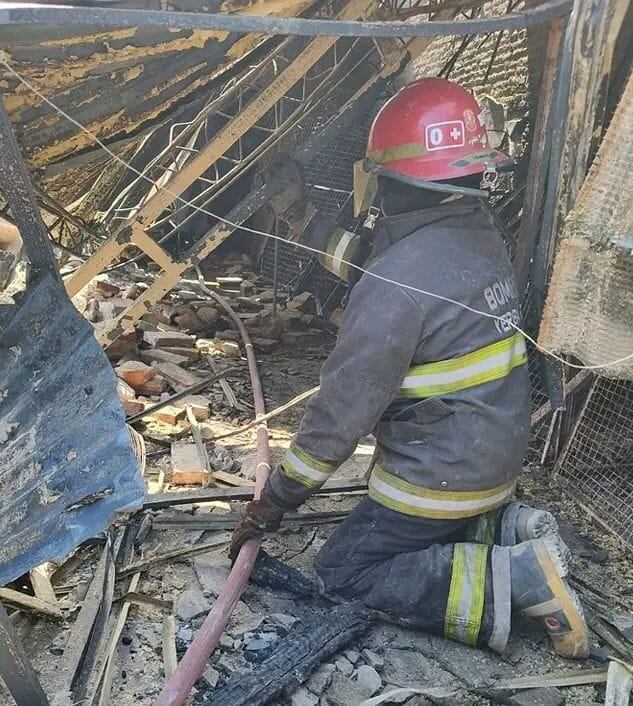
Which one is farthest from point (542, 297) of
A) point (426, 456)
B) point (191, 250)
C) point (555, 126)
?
point (191, 250)

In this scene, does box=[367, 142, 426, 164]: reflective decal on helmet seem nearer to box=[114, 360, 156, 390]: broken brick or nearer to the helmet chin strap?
the helmet chin strap

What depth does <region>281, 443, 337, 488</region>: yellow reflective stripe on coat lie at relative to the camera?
9.86ft

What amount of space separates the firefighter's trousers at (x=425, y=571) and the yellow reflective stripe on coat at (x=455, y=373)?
58 centimetres

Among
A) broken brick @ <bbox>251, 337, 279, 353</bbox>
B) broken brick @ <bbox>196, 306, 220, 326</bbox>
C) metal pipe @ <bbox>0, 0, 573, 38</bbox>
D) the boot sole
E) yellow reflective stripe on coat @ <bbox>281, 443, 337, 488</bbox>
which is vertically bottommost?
broken brick @ <bbox>251, 337, 279, 353</bbox>

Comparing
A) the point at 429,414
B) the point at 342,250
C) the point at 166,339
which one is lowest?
the point at 166,339

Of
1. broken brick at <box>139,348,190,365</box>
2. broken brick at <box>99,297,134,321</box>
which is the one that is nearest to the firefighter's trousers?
broken brick at <box>139,348,190,365</box>

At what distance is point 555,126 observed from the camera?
298cm

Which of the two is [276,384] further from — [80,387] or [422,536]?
[80,387]

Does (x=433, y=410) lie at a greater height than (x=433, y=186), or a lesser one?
lesser

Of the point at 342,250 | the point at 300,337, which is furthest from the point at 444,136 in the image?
the point at 300,337

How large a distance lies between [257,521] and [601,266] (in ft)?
5.86

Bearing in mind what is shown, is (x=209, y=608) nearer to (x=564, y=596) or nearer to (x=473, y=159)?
(x=564, y=596)

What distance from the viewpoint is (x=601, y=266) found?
8.20 ft

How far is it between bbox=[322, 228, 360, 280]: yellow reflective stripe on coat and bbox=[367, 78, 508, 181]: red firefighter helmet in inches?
25.4
